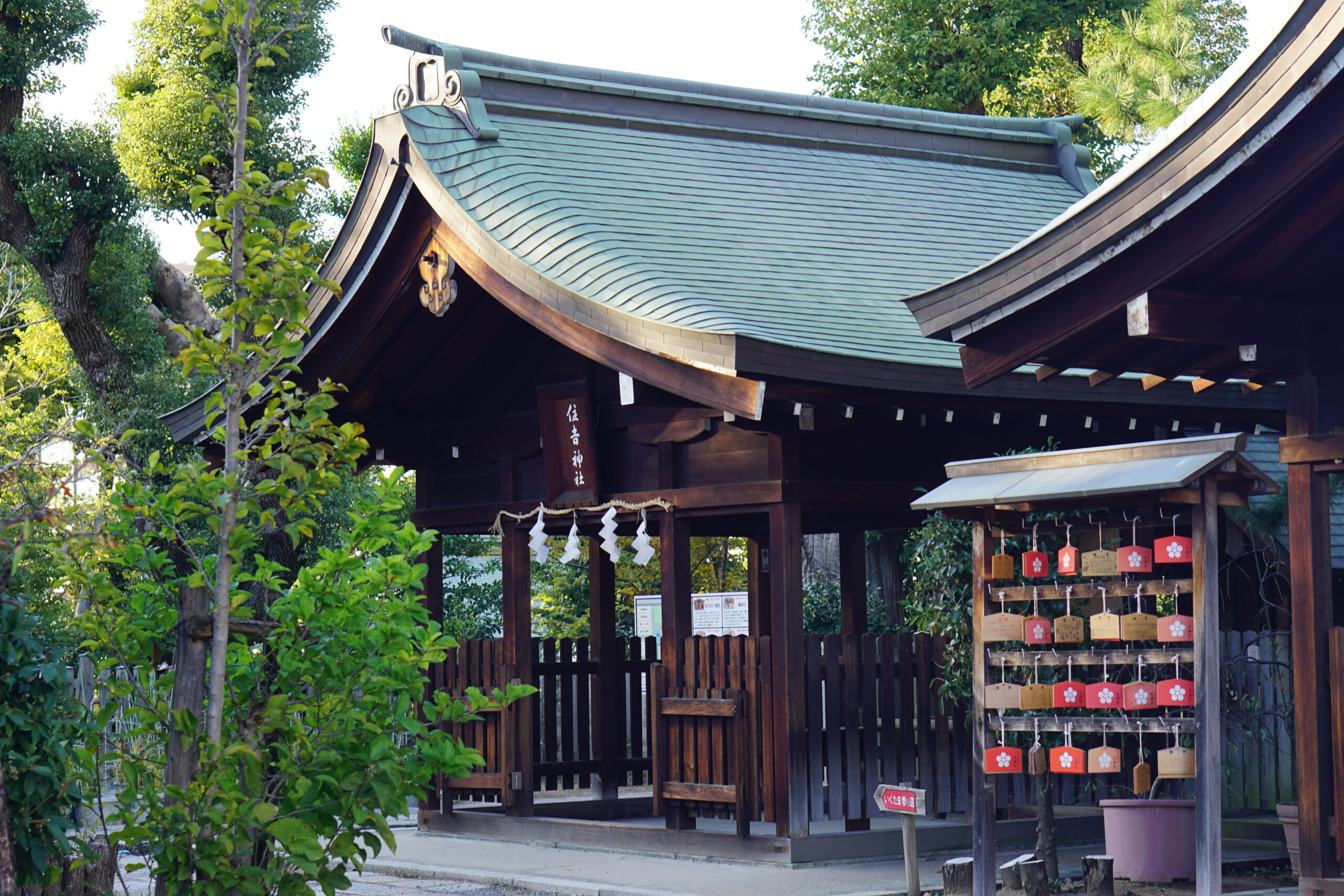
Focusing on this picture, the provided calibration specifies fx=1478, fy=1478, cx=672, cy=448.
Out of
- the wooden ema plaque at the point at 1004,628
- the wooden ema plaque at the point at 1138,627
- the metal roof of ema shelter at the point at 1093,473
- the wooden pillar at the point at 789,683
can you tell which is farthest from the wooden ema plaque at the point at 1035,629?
the wooden pillar at the point at 789,683

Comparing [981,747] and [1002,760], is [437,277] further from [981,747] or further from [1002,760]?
[1002,760]

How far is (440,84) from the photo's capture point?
11.8m

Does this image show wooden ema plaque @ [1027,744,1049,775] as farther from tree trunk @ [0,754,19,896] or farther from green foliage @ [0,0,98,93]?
green foliage @ [0,0,98,93]

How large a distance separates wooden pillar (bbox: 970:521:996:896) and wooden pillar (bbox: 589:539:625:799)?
233 inches

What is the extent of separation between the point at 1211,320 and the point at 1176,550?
3.87 feet

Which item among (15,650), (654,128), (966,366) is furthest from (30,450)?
(654,128)

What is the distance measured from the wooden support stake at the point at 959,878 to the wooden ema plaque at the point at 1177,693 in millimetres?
1877

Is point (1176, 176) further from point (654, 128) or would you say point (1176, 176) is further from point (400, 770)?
point (654, 128)

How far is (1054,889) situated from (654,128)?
7.53m

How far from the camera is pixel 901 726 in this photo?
10523 millimetres

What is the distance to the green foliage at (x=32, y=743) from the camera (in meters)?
4.85

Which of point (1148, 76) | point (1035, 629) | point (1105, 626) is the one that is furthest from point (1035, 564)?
point (1148, 76)

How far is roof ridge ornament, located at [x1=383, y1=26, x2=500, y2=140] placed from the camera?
1168 centimetres

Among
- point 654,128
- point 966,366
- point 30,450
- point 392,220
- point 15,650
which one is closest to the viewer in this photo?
point 15,650
